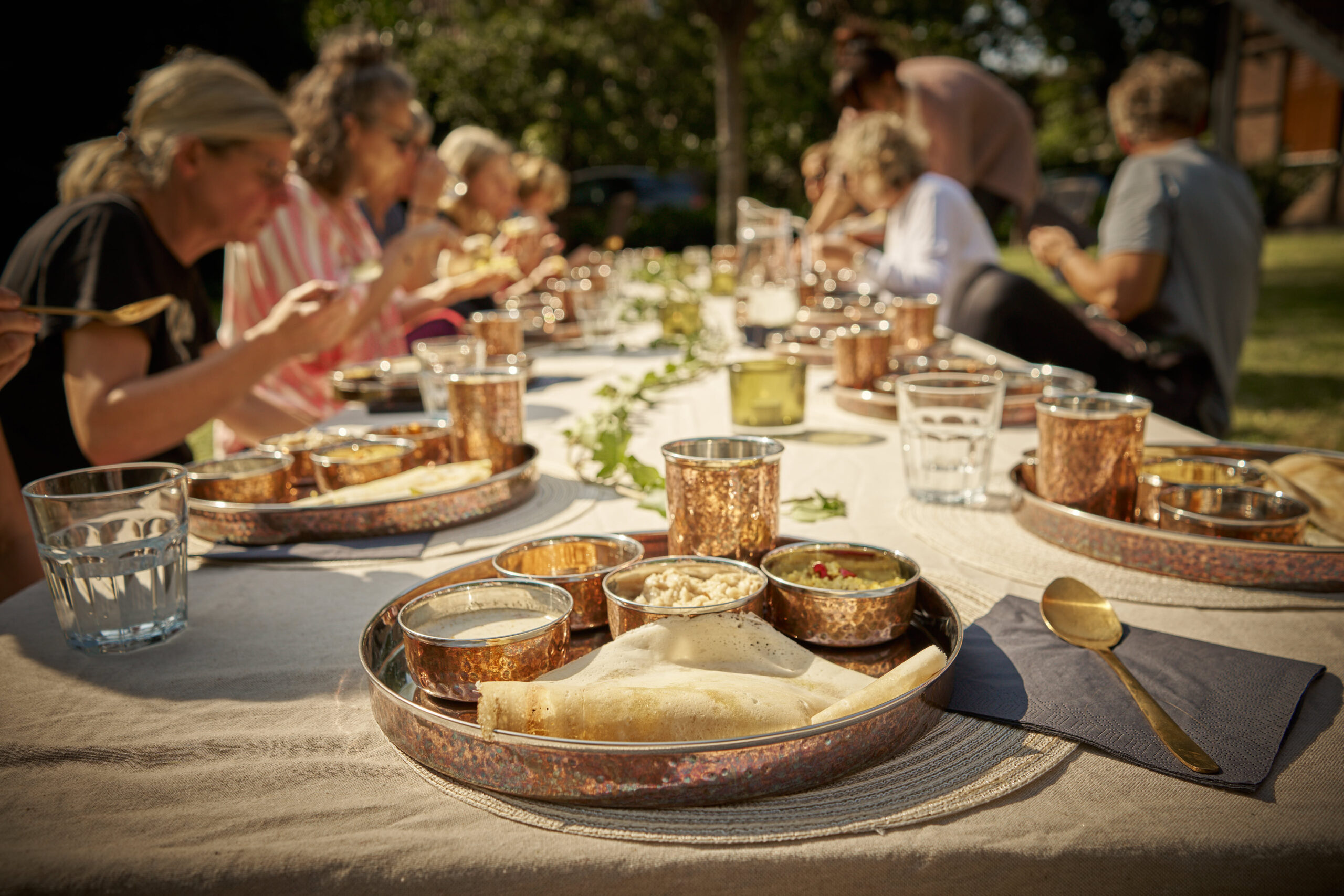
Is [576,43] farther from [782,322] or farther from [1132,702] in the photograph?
[1132,702]

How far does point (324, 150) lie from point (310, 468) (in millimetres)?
2746

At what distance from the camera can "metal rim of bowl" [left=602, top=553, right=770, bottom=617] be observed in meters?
0.88

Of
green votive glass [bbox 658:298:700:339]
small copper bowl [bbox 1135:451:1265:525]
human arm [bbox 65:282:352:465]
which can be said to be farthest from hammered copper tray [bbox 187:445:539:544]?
green votive glass [bbox 658:298:700:339]

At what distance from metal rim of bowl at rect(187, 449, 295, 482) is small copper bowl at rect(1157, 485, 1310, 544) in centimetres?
139

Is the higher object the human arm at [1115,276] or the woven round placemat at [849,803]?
the human arm at [1115,276]

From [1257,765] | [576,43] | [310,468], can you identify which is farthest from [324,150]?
[576,43]

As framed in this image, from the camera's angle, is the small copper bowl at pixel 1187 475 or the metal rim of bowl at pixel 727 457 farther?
the small copper bowl at pixel 1187 475

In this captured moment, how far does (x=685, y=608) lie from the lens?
2.91 feet

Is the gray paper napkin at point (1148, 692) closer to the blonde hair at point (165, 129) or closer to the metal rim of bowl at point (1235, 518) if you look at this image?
the metal rim of bowl at point (1235, 518)

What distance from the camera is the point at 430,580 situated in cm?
107

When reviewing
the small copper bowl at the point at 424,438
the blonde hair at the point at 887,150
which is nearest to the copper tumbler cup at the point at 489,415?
the small copper bowl at the point at 424,438

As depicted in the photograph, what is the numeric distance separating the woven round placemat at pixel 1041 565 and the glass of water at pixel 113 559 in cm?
102

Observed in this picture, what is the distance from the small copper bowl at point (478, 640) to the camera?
2.74 feet

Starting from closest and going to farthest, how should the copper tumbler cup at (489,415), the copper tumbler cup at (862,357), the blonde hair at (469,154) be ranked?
the copper tumbler cup at (489,415) < the copper tumbler cup at (862,357) < the blonde hair at (469,154)
